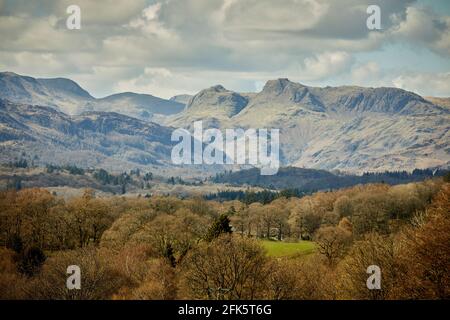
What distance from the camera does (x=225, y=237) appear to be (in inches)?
2687

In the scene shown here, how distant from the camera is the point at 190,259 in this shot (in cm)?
6462

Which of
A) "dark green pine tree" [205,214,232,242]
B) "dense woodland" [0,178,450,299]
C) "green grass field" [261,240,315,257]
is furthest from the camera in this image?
"green grass field" [261,240,315,257]

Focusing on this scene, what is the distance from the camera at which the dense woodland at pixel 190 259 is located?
4922cm

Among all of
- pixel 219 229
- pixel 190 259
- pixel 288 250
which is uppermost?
pixel 219 229

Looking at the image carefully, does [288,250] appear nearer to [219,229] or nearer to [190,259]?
[219,229]

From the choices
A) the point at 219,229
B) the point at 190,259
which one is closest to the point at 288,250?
the point at 219,229

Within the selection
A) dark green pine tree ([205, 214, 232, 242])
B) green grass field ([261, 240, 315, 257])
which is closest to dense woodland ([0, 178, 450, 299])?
dark green pine tree ([205, 214, 232, 242])

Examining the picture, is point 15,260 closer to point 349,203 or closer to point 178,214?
point 178,214

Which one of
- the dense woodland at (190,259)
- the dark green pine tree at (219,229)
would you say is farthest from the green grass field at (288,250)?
the dark green pine tree at (219,229)

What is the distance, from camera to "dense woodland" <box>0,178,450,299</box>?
49.2 metres

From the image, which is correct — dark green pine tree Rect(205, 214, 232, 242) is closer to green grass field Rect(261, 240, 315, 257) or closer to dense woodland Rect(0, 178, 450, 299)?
dense woodland Rect(0, 178, 450, 299)

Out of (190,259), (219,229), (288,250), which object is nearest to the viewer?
(190,259)

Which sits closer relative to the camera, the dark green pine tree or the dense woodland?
the dense woodland
